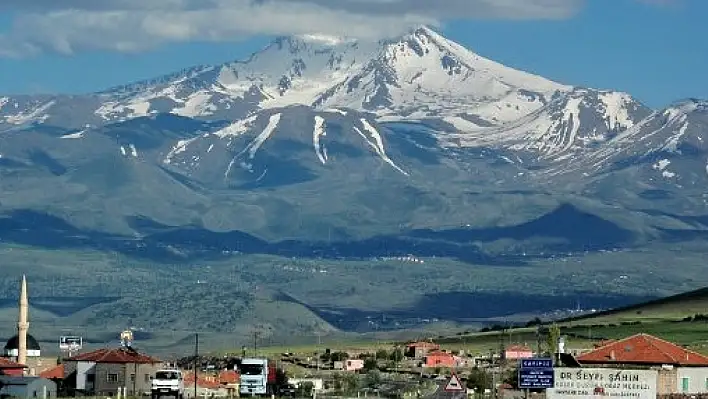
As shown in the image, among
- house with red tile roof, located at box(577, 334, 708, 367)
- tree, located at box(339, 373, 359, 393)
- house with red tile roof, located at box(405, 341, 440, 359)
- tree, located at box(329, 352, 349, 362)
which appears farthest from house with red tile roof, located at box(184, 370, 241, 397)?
house with red tile roof, located at box(405, 341, 440, 359)

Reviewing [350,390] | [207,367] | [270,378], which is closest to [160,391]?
[270,378]

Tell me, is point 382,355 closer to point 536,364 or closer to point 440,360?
point 440,360

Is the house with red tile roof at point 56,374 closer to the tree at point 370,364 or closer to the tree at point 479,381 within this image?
the tree at point 479,381

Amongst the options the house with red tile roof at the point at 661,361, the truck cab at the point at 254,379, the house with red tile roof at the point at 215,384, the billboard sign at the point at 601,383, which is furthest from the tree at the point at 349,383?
the billboard sign at the point at 601,383

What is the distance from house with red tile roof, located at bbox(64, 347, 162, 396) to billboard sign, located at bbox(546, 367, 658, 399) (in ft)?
143

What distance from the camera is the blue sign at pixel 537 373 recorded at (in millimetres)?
60156

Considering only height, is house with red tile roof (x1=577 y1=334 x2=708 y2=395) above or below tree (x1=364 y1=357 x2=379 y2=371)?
below

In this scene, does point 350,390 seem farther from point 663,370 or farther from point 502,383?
point 663,370

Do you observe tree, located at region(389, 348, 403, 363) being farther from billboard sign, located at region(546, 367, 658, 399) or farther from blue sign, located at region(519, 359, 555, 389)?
blue sign, located at region(519, 359, 555, 389)

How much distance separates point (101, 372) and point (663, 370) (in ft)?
119

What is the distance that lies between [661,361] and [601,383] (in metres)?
26.6

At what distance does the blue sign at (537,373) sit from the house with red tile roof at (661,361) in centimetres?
1943

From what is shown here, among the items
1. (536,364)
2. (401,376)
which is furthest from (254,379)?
(401,376)

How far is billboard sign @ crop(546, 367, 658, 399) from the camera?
61562 millimetres
